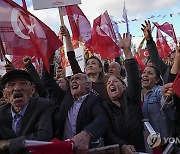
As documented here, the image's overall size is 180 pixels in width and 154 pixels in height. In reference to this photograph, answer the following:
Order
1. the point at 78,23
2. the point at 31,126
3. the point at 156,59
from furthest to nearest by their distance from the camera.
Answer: the point at 78,23 → the point at 156,59 → the point at 31,126

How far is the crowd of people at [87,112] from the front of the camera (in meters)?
3.07

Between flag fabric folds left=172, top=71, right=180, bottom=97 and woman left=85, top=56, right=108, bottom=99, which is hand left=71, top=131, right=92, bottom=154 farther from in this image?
woman left=85, top=56, right=108, bottom=99

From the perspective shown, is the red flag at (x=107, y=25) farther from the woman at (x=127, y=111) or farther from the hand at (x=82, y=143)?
the hand at (x=82, y=143)

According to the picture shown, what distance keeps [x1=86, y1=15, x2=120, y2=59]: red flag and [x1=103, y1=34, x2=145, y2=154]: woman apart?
141 inches

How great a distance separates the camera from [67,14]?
6633 millimetres

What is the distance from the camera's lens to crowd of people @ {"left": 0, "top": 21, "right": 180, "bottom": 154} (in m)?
3.07

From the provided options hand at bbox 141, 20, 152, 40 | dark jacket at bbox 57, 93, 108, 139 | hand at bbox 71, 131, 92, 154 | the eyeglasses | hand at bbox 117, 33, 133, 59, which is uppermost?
hand at bbox 141, 20, 152, 40

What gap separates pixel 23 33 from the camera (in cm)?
496

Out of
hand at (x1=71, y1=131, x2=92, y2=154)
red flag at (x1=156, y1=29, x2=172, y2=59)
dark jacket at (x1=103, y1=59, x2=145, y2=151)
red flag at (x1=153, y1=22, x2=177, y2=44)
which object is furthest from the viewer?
red flag at (x1=156, y1=29, x2=172, y2=59)

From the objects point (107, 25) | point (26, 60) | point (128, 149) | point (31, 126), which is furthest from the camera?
point (107, 25)

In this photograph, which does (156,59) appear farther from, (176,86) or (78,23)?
(78,23)

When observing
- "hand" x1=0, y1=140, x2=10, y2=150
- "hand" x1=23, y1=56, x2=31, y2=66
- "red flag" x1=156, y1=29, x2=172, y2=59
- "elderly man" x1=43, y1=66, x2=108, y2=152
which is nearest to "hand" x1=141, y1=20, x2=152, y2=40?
"elderly man" x1=43, y1=66, x2=108, y2=152

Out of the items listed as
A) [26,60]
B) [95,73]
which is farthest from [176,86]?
[26,60]

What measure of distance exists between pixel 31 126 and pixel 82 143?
0.48 metres
